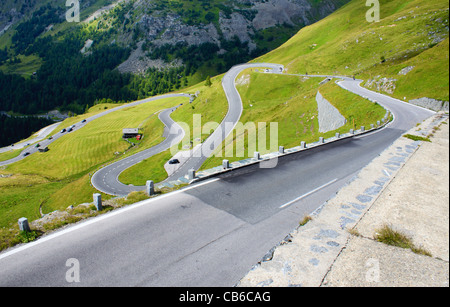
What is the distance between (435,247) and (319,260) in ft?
11.1

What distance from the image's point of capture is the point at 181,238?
10.2 meters

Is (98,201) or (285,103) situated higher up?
(285,103)

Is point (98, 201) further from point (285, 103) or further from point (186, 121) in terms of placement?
point (186, 121)

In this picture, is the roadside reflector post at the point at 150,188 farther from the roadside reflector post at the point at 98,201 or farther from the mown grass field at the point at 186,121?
the mown grass field at the point at 186,121

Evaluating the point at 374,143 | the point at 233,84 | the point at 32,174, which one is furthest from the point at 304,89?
the point at 32,174

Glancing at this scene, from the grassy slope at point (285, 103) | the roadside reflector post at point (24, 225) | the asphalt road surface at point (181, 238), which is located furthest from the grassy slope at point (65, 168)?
the asphalt road surface at point (181, 238)

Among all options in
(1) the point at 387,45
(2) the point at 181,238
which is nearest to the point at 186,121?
(1) the point at 387,45

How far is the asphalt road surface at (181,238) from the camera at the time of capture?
325 inches

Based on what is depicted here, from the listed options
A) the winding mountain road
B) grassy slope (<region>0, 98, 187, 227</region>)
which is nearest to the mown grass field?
the winding mountain road

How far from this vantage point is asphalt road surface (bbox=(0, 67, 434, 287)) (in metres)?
8.27

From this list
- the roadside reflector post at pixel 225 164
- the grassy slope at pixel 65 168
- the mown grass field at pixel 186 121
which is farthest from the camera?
the mown grass field at pixel 186 121

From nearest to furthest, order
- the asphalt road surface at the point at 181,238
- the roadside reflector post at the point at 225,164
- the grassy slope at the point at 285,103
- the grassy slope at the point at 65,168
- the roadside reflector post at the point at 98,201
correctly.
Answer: the asphalt road surface at the point at 181,238
the roadside reflector post at the point at 98,201
the roadside reflector post at the point at 225,164
the grassy slope at the point at 285,103
the grassy slope at the point at 65,168

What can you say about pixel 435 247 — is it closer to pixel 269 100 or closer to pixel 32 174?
pixel 269 100

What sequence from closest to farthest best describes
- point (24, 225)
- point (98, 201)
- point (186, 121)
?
point (24, 225) < point (98, 201) < point (186, 121)
